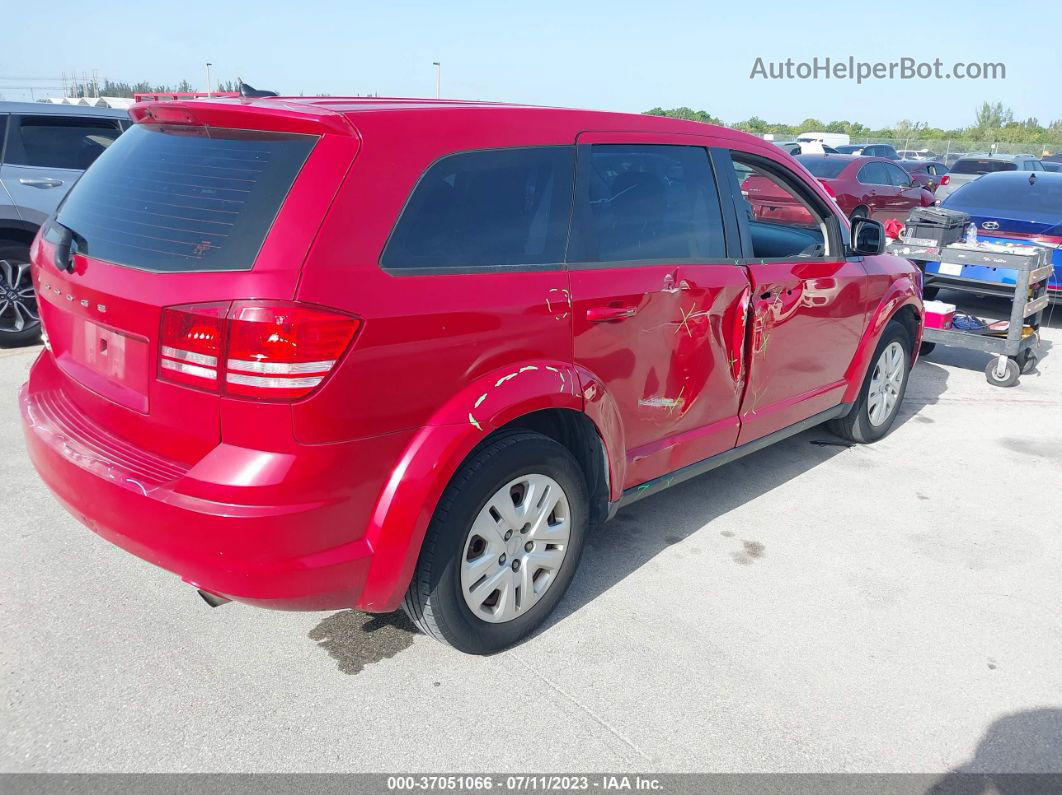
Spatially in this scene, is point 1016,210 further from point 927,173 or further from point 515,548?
point 927,173

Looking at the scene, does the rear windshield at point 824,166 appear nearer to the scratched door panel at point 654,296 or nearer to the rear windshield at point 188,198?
the scratched door panel at point 654,296

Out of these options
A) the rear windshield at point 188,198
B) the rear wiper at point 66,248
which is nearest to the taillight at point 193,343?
the rear windshield at point 188,198

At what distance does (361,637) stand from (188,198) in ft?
5.24

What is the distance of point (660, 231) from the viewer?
3.35m

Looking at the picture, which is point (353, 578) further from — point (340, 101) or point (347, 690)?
point (340, 101)

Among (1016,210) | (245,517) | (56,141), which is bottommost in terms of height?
(245,517)

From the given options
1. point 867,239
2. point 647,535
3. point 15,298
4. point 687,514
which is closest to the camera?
point 647,535

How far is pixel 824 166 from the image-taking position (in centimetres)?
1509

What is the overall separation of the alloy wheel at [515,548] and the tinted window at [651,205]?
88 centimetres

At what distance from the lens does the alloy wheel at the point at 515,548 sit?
9.09 feet

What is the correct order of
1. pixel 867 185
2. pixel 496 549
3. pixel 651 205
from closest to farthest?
1. pixel 496 549
2. pixel 651 205
3. pixel 867 185

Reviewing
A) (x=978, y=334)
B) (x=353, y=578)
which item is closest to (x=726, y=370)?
(x=353, y=578)

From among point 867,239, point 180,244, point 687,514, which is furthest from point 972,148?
point 180,244

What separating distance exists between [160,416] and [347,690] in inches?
→ 41.6
